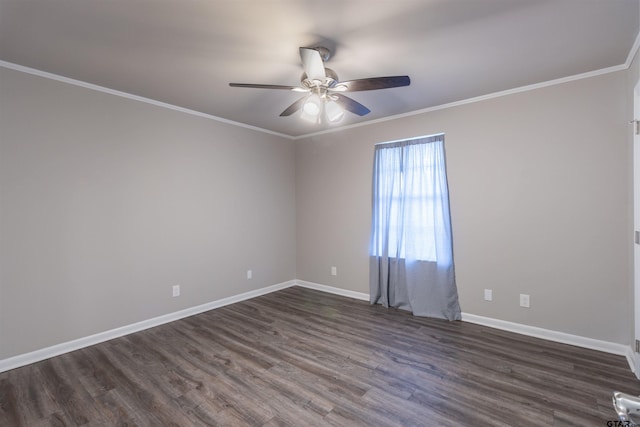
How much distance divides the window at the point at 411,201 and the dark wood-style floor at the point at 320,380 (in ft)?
3.24

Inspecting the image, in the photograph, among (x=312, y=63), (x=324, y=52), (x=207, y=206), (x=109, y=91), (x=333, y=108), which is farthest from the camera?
(x=207, y=206)

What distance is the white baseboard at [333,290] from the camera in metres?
4.26

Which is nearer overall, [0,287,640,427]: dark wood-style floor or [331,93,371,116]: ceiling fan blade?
[0,287,640,427]: dark wood-style floor

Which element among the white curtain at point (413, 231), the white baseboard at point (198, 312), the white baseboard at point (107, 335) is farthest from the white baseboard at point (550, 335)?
the white baseboard at point (107, 335)

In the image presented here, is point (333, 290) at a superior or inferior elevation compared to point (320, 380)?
superior

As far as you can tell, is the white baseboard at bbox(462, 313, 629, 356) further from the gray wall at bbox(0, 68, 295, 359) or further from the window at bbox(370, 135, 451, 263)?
the gray wall at bbox(0, 68, 295, 359)

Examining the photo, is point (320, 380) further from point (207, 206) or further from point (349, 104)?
point (207, 206)

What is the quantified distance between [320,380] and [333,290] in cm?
230

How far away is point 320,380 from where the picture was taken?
2277 mm

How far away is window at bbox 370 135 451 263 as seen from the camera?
354 centimetres

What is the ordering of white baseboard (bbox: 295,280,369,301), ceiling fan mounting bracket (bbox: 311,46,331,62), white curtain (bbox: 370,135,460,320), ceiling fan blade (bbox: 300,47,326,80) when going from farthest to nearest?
1. white baseboard (bbox: 295,280,369,301)
2. white curtain (bbox: 370,135,460,320)
3. ceiling fan mounting bracket (bbox: 311,46,331,62)
4. ceiling fan blade (bbox: 300,47,326,80)

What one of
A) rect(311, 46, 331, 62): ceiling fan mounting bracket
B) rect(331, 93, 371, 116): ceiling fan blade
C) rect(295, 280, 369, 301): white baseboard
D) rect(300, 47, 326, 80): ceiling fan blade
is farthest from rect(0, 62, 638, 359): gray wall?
Result: rect(300, 47, 326, 80): ceiling fan blade

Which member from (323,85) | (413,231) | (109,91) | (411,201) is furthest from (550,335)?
(109,91)

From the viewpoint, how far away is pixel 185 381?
2273 mm
